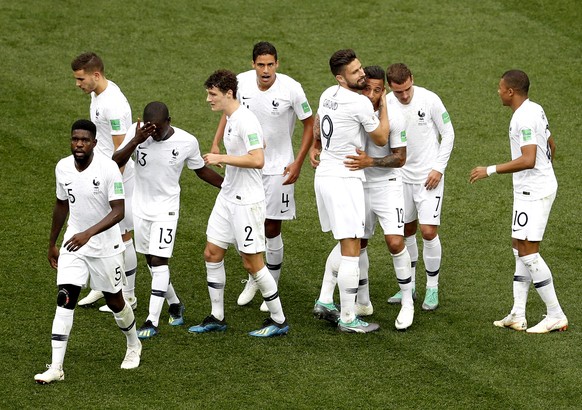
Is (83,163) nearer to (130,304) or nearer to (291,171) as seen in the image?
(130,304)

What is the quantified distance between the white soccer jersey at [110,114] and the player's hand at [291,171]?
1.50 m

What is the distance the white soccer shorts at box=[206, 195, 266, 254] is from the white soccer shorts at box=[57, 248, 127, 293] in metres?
1.09

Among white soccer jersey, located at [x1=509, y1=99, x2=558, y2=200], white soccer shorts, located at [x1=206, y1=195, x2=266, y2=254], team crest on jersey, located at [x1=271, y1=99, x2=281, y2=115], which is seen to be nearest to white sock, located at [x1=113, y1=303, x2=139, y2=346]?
white soccer shorts, located at [x1=206, y1=195, x2=266, y2=254]

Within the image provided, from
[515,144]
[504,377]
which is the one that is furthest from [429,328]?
[515,144]

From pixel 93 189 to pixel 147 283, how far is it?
2.64m

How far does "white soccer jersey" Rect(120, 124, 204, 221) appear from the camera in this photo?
910cm

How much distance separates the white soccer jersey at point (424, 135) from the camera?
9.88 meters

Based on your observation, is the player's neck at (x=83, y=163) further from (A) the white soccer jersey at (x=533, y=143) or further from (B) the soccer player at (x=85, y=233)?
(A) the white soccer jersey at (x=533, y=143)

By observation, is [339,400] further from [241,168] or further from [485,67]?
[485,67]

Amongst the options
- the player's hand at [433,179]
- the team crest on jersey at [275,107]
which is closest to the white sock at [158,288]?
the team crest on jersey at [275,107]

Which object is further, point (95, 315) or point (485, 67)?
point (485, 67)

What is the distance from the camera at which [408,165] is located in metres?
10.1

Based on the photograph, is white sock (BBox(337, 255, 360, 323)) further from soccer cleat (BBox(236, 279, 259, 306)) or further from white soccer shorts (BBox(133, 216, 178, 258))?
white soccer shorts (BBox(133, 216, 178, 258))

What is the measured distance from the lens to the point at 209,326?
9461mm
